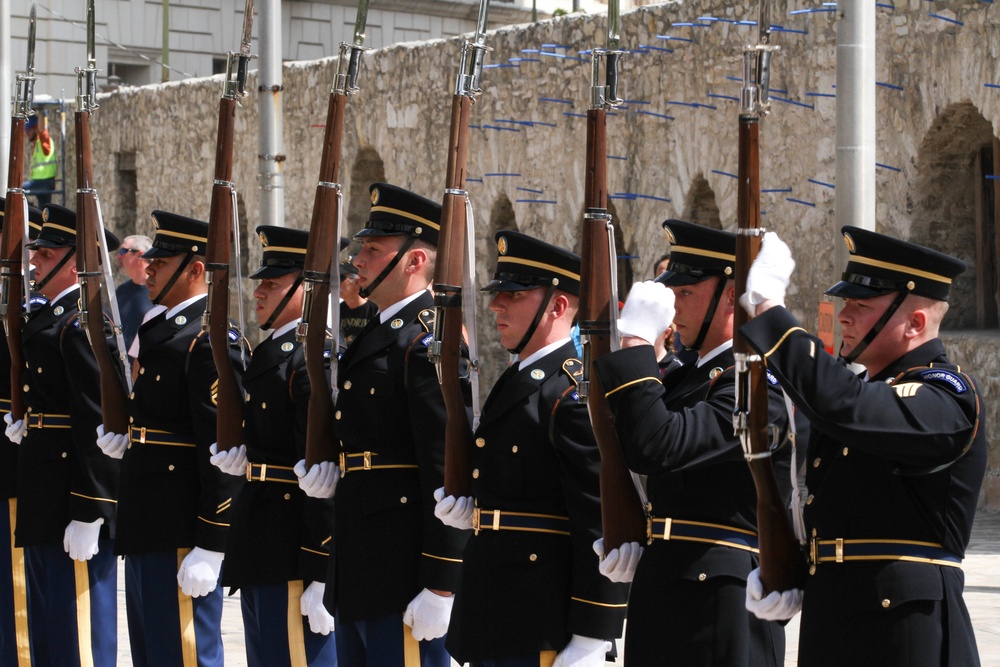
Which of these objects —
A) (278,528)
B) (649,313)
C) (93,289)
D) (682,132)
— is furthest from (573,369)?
(682,132)

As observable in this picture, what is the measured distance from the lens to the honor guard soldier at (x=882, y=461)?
3053 millimetres

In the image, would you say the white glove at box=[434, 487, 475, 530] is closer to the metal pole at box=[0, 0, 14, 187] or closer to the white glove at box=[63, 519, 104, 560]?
the white glove at box=[63, 519, 104, 560]

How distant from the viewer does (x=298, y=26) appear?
87.8 feet

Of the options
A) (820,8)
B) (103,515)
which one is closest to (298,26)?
(820,8)

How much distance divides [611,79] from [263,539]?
1905mm

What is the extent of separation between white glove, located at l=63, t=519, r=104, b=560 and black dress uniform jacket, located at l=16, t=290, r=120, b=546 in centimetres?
3

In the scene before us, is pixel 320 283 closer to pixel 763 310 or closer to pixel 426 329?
pixel 426 329

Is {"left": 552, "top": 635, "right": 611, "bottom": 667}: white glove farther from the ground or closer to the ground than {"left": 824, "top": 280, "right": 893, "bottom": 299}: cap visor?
closer to the ground

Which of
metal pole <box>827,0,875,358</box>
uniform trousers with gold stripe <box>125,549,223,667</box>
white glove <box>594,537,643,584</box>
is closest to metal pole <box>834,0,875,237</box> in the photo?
metal pole <box>827,0,875,358</box>

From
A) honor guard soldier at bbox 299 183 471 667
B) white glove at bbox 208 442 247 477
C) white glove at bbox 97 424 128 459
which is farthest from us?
white glove at bbox 97 424 128 459

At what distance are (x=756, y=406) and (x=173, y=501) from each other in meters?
2.56

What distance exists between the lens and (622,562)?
356 cm

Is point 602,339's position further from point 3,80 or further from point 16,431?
point 3,80

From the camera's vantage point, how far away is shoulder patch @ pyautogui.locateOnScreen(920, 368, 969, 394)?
3178mm
